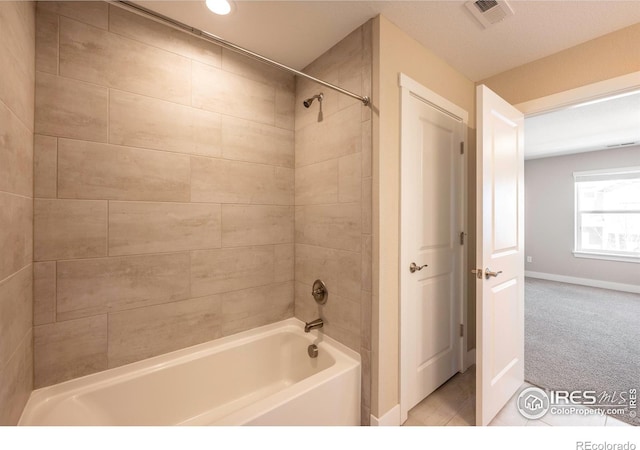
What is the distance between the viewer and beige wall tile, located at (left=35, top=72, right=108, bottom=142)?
1215 mm

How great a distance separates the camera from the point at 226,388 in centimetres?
→ 167

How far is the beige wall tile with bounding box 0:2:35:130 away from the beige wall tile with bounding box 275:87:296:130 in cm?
125

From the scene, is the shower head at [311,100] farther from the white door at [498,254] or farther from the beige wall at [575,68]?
the beige wall at [575,68]

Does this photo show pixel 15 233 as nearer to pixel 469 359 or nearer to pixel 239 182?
pixel 239 182

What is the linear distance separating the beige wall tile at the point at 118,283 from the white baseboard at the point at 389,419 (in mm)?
1323

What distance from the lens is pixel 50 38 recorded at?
4.04 feet

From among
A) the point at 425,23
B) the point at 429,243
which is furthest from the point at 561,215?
the point at 425,23

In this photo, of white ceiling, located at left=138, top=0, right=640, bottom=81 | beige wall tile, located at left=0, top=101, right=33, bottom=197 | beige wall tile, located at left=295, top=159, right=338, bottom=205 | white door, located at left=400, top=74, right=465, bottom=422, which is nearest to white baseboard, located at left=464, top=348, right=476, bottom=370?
white door, located at left=400, top=74, right=465, bottom=422

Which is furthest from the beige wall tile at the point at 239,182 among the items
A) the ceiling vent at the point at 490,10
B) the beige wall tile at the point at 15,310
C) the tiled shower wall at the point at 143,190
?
the ceiling vent at the point at 490,10

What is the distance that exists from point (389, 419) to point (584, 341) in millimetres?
2491

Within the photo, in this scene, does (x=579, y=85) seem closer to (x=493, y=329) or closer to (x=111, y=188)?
(x=493, y=329)

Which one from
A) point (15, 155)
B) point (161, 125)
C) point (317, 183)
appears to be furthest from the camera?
point (317, 183)

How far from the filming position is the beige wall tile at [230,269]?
5.38 feet

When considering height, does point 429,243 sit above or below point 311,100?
below
